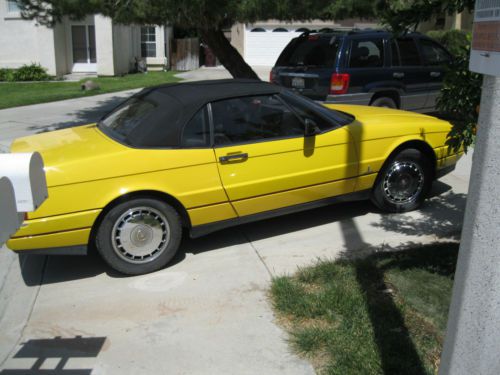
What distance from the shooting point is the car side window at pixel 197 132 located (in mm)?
4750

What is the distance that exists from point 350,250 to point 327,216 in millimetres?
915

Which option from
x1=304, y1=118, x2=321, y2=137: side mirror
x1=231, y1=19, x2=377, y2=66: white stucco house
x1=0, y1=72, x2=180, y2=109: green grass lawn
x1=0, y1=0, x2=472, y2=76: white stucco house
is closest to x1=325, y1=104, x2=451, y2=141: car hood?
x1=304, y1=118, x2=321, y2=137: side mirror

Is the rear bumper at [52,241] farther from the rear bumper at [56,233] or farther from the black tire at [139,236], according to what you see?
the black tire at [139,236]

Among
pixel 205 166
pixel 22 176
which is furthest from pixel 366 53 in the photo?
pixel 22 176

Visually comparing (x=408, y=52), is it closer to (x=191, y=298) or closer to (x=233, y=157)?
(x=233, y=157)

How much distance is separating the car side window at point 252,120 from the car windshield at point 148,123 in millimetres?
380

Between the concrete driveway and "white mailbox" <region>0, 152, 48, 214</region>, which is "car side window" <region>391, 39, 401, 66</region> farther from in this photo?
"white mailbox" <region>0, 152, 48, 214</region>

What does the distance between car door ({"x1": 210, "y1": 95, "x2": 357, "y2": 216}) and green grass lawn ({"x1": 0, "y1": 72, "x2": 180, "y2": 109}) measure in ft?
34.0

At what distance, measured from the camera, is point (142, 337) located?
3.75 metres

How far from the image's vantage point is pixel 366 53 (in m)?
8.83

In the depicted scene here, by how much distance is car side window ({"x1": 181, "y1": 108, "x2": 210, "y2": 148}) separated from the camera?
15.6 ft

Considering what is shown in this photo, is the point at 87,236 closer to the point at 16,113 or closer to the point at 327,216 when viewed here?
the point at 327,216

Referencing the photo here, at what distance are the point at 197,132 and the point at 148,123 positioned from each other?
0.44m

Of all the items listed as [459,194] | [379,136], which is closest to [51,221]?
[379,136]
